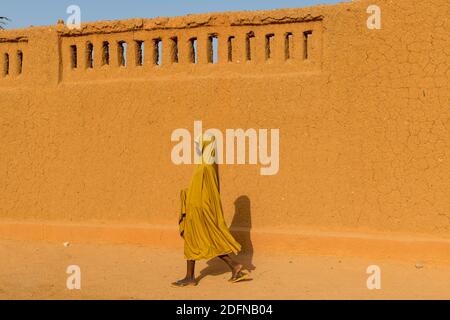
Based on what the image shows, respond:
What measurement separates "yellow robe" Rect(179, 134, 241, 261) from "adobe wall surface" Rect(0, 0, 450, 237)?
1.12 m

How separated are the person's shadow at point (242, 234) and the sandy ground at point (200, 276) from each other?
0.03m

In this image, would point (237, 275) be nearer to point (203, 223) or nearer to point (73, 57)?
point (203, 223)

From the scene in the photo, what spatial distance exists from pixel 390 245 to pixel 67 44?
178 inches

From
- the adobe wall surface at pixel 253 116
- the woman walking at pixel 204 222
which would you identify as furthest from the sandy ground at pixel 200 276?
the adobe wall surface at pixel 253 116

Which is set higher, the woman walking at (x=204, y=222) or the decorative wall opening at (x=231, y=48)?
the decorative wall opening at (x=231, y=48)

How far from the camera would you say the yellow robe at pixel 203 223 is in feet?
16.4

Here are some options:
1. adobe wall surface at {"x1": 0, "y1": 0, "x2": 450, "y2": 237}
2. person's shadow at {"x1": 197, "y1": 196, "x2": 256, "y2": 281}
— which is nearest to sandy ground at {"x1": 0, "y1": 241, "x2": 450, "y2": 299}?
person's shadow at {"x1": 197, "y1": 196, "x2": 256, "y2": 281}

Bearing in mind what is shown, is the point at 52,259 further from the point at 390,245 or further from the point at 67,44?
the point at 390,245

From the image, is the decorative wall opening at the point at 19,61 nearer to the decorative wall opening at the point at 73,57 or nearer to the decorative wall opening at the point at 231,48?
the decorative wall opening at the point at 73,57

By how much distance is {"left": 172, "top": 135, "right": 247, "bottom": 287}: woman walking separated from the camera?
16.4ft

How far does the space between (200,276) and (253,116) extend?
1862 millimetres

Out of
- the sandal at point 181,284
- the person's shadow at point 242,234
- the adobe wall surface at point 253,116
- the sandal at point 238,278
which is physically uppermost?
the adobe wall surface at point 253,116

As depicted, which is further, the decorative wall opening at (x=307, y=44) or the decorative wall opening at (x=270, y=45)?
the decorative wall opening at (x=270, y=45)

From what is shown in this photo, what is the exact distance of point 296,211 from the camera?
19.5ft
